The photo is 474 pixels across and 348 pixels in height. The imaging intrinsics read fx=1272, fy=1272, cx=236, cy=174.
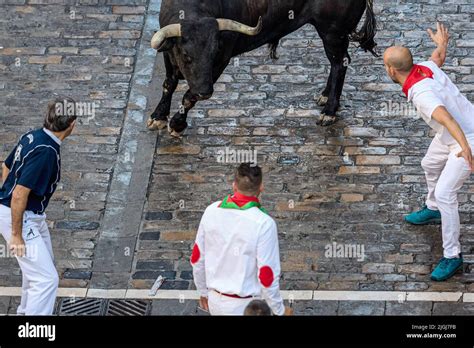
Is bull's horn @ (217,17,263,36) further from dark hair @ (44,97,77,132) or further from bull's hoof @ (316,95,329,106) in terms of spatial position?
dark hair @ (44,97,77,132)

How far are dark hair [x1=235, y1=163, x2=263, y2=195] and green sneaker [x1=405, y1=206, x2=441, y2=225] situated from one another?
10.9ft

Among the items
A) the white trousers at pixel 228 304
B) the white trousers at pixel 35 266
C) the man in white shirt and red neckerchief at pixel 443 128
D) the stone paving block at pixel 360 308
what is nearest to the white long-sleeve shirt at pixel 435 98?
the man in white shirt and red neckerchief at pixel 443 128

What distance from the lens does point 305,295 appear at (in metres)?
11.9

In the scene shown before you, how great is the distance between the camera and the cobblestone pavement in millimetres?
12352

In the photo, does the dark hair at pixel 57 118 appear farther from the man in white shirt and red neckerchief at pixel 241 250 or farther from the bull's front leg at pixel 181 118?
the bull's front leg at pixel 181 118

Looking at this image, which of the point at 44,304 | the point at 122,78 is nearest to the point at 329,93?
the point at 122,78

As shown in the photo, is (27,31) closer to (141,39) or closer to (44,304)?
(141,39)

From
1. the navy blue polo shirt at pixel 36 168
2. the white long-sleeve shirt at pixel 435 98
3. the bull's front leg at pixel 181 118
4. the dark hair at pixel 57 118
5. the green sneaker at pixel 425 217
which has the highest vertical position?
the bull's front leg at pixel 181 118

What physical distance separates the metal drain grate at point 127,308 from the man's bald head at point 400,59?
10.4 ft

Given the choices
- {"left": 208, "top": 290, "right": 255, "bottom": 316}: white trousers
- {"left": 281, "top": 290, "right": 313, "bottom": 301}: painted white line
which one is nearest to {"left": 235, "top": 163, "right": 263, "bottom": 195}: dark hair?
{"left": 208, "top": 290, "right": 255, "bottom": 316}: white trousers

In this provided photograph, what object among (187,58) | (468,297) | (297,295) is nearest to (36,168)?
(297,295)

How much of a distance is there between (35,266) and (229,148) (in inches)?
148

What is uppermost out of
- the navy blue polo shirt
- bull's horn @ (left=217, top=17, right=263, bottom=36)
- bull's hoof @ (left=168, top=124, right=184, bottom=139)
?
bull's horn @ (left=217, top=17, right=263, bottom=36)

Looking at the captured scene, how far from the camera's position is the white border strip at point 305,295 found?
11844 millimetres
